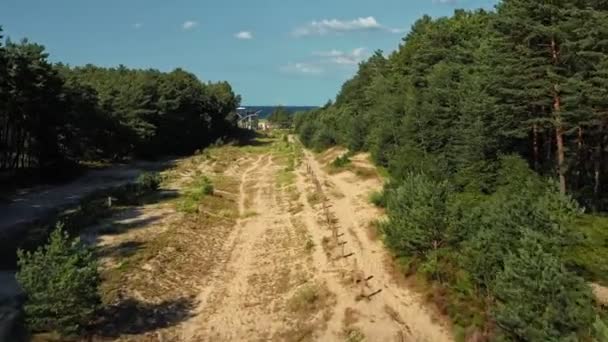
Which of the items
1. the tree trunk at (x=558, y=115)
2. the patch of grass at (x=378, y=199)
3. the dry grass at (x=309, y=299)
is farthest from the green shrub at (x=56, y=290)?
the patch of grass at (x=378, y=199)

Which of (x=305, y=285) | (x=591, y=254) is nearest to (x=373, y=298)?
(x=305, y=285)

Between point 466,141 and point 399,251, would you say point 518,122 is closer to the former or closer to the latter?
point 466,141

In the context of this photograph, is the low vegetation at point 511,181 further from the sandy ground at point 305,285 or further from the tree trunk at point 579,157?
the sandy ground at point 305,285

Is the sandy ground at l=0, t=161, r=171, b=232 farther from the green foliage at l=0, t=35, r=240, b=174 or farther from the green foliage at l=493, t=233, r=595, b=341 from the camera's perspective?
the green foliage at l=493, t=233, r=595, b=341

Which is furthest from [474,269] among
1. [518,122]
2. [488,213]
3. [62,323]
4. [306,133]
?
[306,133]

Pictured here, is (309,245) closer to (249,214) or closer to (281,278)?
(281,278)
